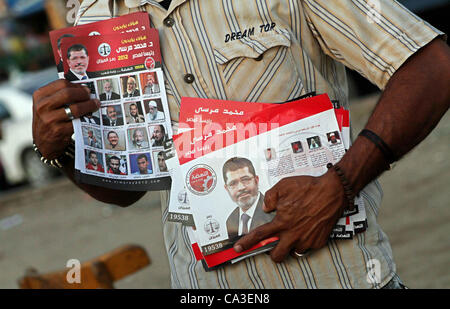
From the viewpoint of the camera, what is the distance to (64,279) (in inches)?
113

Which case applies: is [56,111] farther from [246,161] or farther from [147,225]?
[147,225]

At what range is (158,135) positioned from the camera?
1.96m

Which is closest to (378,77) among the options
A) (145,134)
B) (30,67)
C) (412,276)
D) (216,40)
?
(216,40)

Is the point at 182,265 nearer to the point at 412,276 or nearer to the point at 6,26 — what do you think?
the point at 412,276

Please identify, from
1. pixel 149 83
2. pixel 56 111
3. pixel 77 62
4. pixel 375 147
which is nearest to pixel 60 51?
pixel 77 62

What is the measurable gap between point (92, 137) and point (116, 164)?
0.36 feet

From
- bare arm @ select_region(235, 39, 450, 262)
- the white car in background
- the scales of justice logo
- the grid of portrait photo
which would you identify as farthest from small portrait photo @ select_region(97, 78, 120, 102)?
the white car in background

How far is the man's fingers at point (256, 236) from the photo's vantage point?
180 centimetres

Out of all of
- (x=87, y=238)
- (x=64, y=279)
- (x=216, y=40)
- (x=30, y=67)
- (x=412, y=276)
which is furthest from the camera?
(x=30, y=67)

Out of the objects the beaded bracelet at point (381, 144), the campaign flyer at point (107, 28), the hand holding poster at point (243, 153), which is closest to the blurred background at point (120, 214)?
the campaign flyer at point (107, 28)

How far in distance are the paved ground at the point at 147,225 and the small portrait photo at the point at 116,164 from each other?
3.11m

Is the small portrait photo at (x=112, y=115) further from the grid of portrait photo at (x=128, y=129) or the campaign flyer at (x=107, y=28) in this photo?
the campaign flyer at (x=107, y=28)

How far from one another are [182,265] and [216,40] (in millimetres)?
698

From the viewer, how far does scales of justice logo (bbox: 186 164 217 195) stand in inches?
73.2
